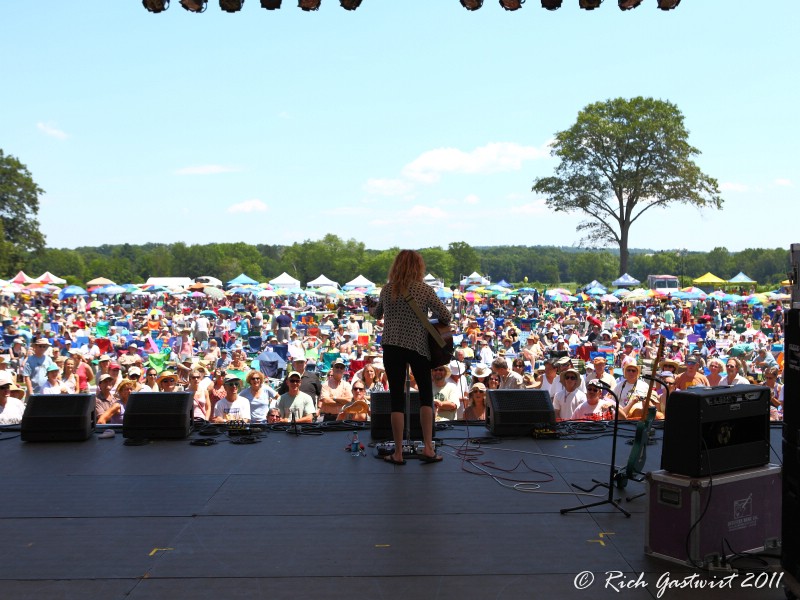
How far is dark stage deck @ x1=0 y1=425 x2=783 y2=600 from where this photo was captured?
3.12 m

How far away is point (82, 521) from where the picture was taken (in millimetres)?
3928

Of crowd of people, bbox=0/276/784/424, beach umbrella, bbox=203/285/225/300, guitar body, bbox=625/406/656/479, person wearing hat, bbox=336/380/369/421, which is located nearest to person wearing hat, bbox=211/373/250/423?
crowd of people, bbox=0/276/784/424

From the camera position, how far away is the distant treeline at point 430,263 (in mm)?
72125

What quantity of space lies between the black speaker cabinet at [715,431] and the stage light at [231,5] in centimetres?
547

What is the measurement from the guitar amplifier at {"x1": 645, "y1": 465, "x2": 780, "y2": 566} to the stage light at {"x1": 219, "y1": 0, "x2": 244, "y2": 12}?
5.63 m

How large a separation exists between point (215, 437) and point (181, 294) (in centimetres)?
3387

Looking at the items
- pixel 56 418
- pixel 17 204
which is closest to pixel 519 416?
pixel 56 418

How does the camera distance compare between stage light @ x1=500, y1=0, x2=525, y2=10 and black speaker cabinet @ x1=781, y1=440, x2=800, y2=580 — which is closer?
black speaker cabinet @ x1=781, y1=440, x2=800, y2=580

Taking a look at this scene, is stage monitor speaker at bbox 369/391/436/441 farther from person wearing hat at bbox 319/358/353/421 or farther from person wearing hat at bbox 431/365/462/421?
person wearing hat at bbox 319/358/353/421

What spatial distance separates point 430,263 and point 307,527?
68.0 meters

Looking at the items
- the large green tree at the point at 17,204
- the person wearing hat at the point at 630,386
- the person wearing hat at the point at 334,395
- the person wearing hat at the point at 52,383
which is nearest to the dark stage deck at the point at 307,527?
the person wearing hat at the point at 630,386

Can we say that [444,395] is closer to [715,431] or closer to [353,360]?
[715,431]

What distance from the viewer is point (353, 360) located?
562 inches

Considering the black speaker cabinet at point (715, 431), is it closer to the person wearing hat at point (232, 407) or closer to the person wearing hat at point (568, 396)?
the person wearing hat at point (568, 396)
